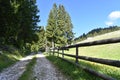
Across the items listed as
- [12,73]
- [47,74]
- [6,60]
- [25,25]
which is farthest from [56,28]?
[47,74]

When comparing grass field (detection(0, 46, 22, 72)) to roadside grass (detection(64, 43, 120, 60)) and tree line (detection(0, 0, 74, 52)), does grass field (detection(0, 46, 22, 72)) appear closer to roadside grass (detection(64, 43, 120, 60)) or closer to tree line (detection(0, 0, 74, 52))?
tree line (detection(0, 0, 74, 52))

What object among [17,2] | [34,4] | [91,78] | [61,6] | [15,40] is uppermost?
[61,6]

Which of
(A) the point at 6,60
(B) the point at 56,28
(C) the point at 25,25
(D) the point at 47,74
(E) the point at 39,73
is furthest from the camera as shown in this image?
(B) the point at 56,28

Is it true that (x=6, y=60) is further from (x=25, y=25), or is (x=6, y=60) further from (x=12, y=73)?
(x=25, y=25)

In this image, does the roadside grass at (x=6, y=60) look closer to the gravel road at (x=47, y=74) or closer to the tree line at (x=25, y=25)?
the tree line at (x=25, y=25)

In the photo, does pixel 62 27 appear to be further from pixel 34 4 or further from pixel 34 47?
pixel 34 47

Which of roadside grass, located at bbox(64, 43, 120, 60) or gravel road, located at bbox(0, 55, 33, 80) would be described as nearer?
gravel road, located at bbox(0, 55, 33, 80)

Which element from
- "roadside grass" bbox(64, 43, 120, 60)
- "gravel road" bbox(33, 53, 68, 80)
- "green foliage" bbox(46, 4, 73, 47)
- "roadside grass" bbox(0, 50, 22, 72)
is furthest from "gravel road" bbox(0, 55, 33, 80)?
"green foliage" bbox(46, 4, 73, 47)

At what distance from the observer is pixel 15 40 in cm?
3906

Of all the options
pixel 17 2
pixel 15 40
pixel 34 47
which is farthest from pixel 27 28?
pixel 34 47

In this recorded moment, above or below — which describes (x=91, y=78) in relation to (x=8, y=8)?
below

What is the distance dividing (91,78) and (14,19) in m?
17.1

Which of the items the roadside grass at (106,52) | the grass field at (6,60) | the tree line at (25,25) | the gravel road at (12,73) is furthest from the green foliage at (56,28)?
the gravel road at (12,73)

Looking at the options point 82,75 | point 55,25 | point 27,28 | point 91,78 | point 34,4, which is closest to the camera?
point 91,78
